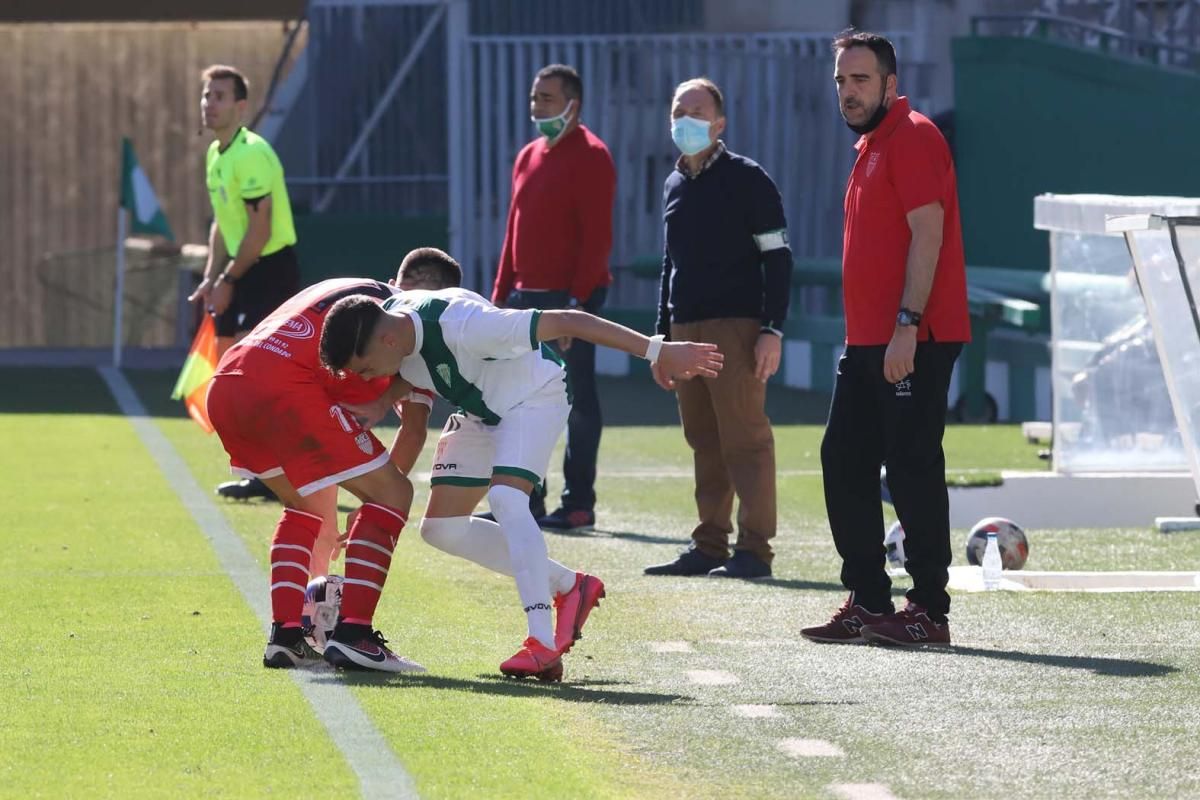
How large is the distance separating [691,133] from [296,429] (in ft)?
8.95

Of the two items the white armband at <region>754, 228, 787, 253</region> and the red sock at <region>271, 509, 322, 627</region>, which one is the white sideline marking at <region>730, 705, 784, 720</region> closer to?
the red sock at <region>271, 509, 322, 627</region>

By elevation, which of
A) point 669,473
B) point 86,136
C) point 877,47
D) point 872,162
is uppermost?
point 86,136

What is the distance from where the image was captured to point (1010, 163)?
2100cm

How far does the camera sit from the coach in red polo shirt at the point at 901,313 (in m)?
7.36

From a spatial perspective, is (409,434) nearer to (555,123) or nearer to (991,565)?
(991,565)

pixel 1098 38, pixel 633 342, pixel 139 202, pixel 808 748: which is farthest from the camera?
pixel 139 202

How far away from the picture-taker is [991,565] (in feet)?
28.5

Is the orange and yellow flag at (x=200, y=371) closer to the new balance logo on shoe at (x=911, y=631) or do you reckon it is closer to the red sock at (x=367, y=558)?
the red sock at (x=367, y=558)

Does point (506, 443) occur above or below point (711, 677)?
above

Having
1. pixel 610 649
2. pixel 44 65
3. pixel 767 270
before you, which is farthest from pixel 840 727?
pixel 44 65

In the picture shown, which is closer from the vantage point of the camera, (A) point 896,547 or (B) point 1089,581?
(B) point 1089,581

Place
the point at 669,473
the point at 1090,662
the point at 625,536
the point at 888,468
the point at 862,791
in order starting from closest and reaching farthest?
the point at 862,791 → the point at 1090,662 → the point at 888,468 → the point at 625,536 → the point at 669,473

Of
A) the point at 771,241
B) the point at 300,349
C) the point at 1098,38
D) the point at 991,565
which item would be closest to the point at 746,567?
the point at 991,565

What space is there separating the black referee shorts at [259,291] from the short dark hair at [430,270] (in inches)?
161
